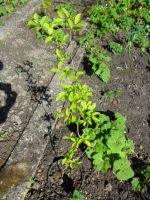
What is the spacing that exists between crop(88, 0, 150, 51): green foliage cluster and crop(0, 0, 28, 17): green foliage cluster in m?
1.92

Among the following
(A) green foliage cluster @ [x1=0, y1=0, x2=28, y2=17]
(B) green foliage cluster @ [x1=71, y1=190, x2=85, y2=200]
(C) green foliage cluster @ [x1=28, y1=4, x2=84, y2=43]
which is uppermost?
(C) green foliage cluster @ [x1=28, y1=4, x2=84, y2=43]

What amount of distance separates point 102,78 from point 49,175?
89.9 inches

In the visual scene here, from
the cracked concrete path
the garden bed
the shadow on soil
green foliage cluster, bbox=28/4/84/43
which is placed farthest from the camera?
the shadow on soil

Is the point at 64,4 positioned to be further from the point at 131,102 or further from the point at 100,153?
the point at 100,153

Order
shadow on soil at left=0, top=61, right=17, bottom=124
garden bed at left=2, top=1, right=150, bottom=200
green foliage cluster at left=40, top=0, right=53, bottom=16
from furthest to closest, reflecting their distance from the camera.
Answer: green foliage cluster at left=40, top=0, right=53, bottom=16 < shadow on soil at left=0, top=61, right=17, bottom=124 < garden bed at left=2, top=1, right=150, bottom=200

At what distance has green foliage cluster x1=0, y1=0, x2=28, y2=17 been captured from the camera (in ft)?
23.2

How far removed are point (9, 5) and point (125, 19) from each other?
3.03 m

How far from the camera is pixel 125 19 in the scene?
730 centimetres

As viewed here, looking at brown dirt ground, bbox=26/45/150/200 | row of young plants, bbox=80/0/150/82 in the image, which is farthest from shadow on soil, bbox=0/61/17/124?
row of young plants, bbox=80/0/150/82

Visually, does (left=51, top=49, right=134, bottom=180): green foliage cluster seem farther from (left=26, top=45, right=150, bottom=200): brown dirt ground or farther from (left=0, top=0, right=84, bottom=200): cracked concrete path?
(left=0, top=0, right=84, bottom=200): cracked concrete path

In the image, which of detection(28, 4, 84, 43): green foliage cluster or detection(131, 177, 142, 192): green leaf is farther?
detection(131, 177, 142, 192): green leaf

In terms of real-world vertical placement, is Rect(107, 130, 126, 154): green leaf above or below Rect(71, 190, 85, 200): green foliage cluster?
above

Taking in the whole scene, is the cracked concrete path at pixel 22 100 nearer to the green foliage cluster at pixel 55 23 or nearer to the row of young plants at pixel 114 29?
the row of young plants at pixel 114 29

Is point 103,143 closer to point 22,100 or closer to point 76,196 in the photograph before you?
point 76,196
